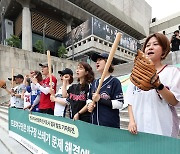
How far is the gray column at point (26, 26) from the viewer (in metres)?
24.1

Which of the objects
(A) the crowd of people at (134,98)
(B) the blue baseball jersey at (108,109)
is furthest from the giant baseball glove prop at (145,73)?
(B) the blue baseball jersey at (108,109)

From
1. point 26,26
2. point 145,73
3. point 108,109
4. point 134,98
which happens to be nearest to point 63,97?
point 108,109

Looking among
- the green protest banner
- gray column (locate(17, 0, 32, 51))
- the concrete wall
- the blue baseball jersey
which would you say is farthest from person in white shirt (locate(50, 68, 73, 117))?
the concrete wall

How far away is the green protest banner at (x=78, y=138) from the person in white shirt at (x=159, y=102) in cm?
12

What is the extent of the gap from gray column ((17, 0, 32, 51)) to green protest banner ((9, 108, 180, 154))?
2125 cm

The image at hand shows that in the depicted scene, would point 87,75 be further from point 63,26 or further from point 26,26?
point 63,26

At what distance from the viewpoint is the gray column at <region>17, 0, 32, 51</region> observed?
24.1m

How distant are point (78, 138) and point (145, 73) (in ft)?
4.17

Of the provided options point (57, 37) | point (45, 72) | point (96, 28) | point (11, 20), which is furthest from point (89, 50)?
point (45, 72)

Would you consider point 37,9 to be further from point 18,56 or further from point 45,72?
point 45,72

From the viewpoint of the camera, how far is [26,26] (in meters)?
24.7

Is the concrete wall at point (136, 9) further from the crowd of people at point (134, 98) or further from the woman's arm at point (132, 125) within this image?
the woman's arm at point (132, 125)

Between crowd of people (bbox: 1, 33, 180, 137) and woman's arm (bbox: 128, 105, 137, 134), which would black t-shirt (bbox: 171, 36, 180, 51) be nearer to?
crowd of people (bbox: 1, 33, 180, 137)

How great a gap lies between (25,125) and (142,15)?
157 feet
